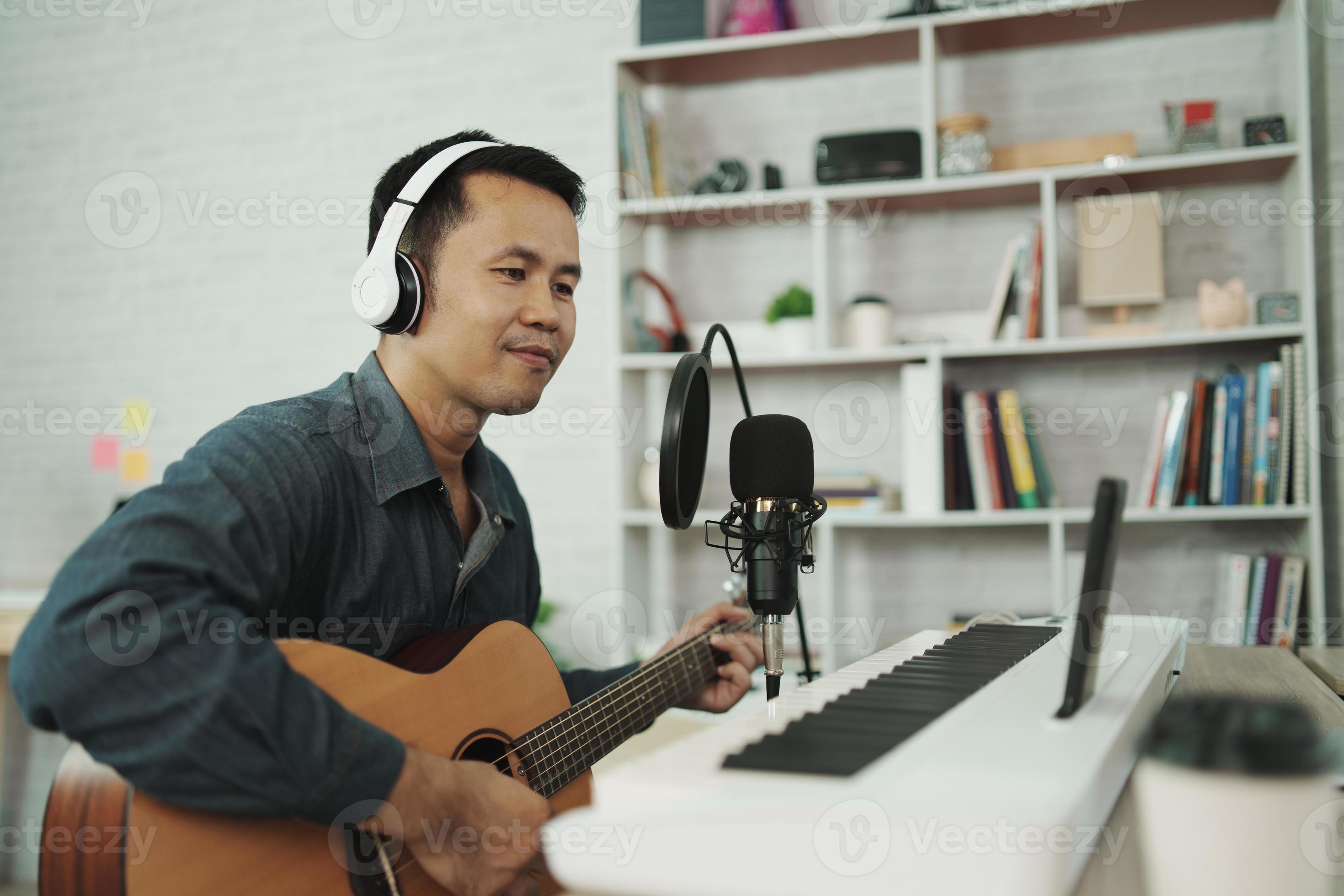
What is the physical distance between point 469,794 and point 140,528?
0.43m

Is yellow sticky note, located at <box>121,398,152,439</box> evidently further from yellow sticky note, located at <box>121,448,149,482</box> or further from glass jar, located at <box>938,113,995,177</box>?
glass jar, located at <box>938,113,995,177</box>

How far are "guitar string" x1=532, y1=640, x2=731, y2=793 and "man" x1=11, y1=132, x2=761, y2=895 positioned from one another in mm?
54

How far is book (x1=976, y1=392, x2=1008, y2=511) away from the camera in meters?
2.63

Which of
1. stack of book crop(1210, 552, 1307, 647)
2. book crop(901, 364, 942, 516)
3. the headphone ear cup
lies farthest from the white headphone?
stack of book crop(1210, 552, 1307, 647)

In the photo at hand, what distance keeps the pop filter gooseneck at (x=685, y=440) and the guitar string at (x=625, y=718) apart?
0.28 meters

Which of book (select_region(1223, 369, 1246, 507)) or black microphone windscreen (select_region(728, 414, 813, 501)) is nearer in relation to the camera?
black microphone windscreen (select_region(728, 414, 813, 501))

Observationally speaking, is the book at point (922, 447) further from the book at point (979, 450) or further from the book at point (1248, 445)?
the book at point (1248, 445)

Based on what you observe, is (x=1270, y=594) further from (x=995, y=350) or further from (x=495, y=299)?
(x=495, y=299)

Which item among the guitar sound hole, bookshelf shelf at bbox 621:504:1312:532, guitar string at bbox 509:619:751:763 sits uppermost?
bookshelf shelf at bbox 621:504:1312:532

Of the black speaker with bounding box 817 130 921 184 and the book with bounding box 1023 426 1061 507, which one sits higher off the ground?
the black speaker with bounding box 817 130 921 184

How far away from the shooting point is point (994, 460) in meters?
2.64

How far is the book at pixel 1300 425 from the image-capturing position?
94.3 inches

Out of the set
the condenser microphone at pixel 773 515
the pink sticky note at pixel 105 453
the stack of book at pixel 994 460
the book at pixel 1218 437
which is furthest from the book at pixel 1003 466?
the pink sticky note at pixel 105 453

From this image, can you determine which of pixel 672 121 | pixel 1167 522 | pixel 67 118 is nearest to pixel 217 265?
pixel 67 118
